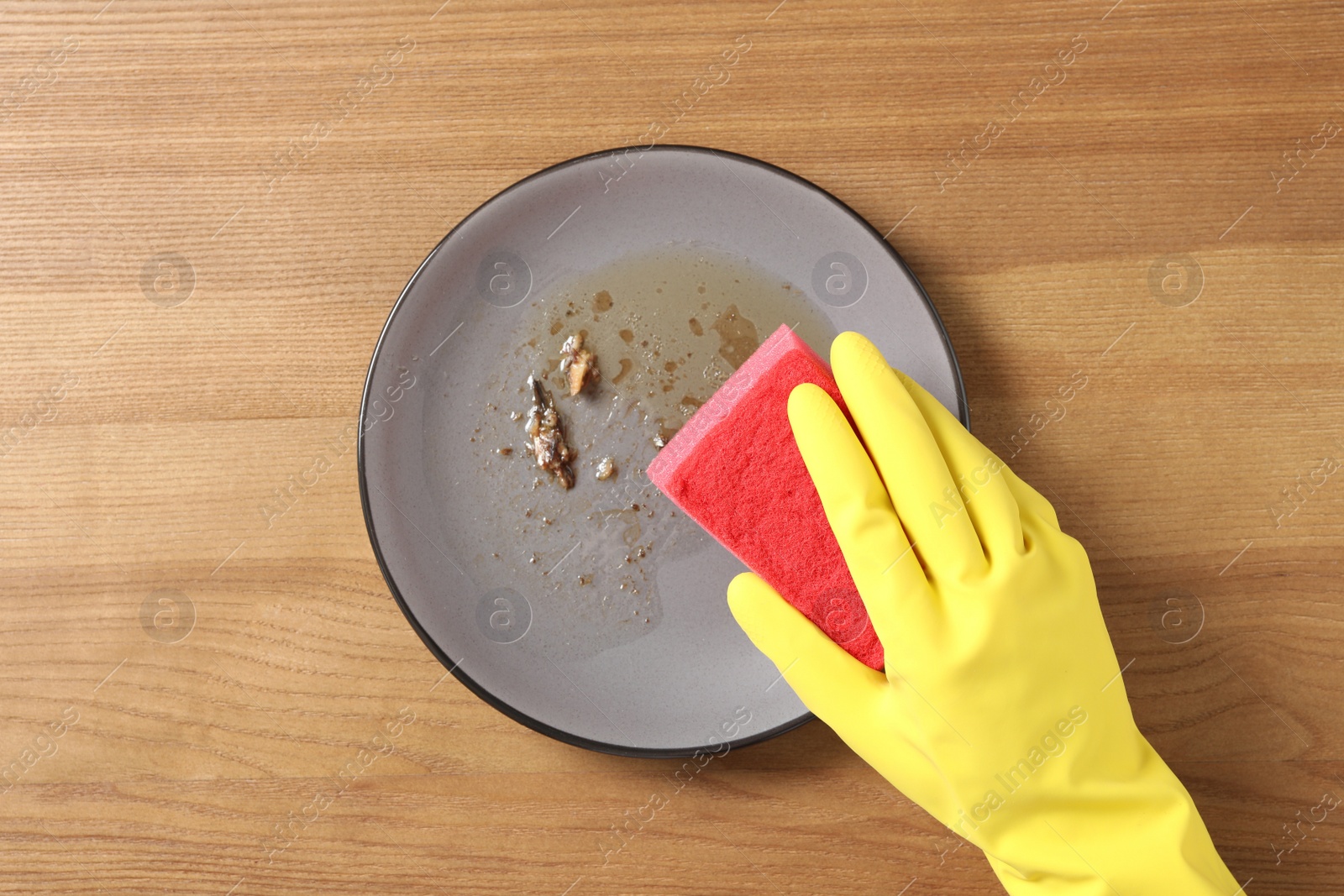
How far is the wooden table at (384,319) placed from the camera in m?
1.04

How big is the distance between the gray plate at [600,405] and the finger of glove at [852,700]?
95 millimetres

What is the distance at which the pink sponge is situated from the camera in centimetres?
92

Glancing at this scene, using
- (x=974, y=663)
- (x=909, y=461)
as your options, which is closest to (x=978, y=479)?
(x=909, y=461)

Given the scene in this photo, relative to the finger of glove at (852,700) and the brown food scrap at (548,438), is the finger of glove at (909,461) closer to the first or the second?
the finger of glove at (852,700)

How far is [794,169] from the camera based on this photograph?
108 centimetres

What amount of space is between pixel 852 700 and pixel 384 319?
0.82 metres

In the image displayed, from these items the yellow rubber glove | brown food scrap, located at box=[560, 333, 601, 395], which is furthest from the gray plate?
the yellow rubber glove

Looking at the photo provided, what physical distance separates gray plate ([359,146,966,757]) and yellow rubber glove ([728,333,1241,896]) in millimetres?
123

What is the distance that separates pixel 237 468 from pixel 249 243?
33 centimetres

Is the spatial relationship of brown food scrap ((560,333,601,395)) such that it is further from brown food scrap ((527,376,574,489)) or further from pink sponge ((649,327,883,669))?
pink sponge ((649,327,883,669))

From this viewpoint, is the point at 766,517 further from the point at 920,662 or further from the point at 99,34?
the point at 99,34

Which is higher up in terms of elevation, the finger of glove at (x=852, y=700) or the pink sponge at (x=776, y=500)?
the pink sponge at (x=776, y=500)

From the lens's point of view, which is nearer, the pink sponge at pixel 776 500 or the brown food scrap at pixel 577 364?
the pink sponge at pixel 776 500

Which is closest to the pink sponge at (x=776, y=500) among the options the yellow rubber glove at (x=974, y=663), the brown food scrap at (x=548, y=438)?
the yellow rubber glove at (x=974, y=663)
